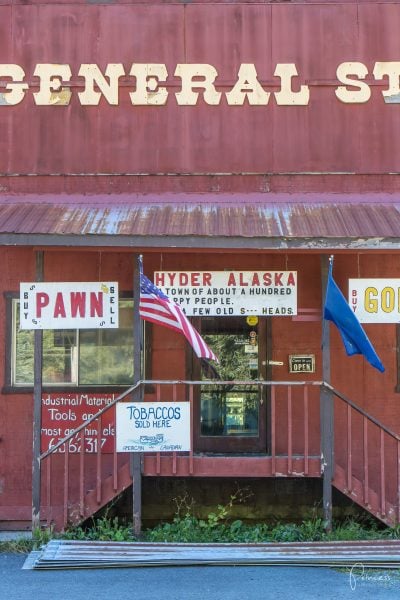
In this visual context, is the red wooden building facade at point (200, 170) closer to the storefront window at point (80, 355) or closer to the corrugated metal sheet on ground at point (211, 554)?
the storefront window at point (80, 355)

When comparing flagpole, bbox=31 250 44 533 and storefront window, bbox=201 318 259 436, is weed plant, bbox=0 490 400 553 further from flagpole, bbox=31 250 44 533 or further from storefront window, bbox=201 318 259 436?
storefront window, bbox=201 318 259 436

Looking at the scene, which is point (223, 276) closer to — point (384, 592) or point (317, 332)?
point (317, 332)

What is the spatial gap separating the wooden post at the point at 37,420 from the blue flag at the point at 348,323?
10.4ft

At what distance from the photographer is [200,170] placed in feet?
27.7

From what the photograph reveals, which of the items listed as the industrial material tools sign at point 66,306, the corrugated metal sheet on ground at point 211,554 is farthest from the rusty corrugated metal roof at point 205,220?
the corrugated metal sheet on ground at point 211,554

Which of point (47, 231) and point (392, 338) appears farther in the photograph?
point (392, 338)

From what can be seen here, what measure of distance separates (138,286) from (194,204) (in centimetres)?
144

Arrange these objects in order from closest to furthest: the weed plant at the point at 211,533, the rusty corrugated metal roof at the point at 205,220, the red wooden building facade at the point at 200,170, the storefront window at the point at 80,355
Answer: the rusty corrugated metal roof at the point at 205,220 < the weed plant at the point at 211,533 < the red wooden building facade at the point at 200,170 < the storefront window at the point at 80,355

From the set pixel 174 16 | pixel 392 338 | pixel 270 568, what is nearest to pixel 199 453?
pixel 270 568

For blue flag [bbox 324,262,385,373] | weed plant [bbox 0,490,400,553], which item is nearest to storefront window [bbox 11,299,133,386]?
weed plant [bbox 0,490,400,553]

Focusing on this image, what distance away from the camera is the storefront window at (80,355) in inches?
330

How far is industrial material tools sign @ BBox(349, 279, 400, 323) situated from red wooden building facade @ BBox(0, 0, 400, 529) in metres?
0.99

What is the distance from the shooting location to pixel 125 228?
714 centimetres

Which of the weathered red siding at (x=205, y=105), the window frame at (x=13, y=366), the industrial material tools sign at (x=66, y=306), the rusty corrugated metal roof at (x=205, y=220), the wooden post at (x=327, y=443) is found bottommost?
the wooden post at (x=327, y=443)
